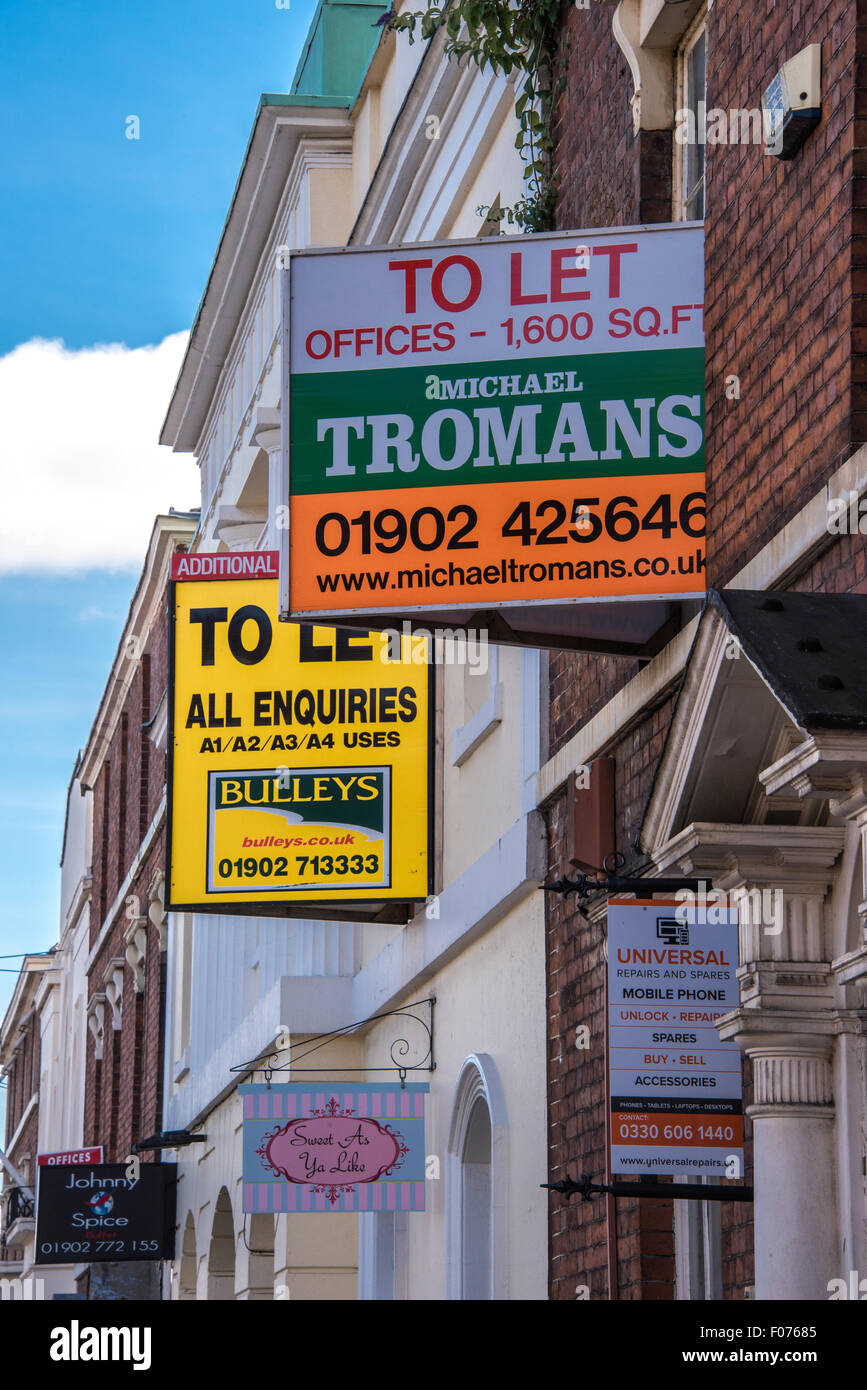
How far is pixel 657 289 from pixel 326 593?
1771mm

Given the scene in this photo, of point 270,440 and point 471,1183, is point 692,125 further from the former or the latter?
point 270,440

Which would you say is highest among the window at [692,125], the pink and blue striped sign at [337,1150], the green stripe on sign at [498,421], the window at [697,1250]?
the window at [692,125]

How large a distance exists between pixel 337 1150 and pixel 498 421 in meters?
4.97

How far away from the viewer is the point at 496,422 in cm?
859

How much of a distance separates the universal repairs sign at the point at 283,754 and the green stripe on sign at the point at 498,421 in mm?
4976

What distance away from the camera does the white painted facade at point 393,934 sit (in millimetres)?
11211

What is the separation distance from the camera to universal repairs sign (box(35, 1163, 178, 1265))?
953 inches

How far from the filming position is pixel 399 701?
45.3 feet

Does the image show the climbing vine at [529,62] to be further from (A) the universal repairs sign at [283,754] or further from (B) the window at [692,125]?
(A) the universal repairs sign at [283,754]

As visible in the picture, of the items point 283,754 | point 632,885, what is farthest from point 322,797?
point 632,885

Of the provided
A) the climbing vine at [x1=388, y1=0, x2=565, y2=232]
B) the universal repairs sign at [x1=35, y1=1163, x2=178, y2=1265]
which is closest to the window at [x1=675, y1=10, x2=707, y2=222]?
the climbing vine at [x1=388, y1=0, x2=565, y2=232]

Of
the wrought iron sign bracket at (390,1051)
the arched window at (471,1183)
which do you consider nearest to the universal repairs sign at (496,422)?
the arched window at (471,1183)

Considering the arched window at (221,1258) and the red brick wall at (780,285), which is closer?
the red brick wall at (780,285)
